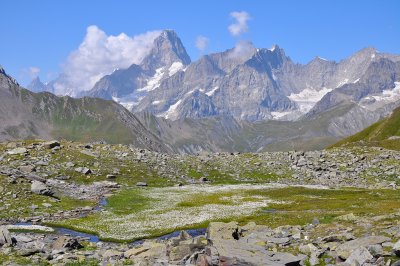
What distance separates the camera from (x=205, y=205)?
6750 cm

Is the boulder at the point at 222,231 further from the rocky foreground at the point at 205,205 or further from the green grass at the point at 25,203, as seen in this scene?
the green grass at the point at 25,203

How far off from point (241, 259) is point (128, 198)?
51.6 metres

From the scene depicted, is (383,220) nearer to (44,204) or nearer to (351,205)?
(351,205)

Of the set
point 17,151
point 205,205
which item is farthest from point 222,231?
point 17,151

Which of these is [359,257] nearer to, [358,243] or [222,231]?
[358,243]

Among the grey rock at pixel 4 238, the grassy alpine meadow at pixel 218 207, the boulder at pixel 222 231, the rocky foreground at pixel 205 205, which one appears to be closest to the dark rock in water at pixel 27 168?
the rocky foreground at pixel 205 205

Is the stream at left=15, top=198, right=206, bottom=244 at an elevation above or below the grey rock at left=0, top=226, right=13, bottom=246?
below

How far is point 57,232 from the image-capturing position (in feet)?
164

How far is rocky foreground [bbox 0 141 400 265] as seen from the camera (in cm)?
2867

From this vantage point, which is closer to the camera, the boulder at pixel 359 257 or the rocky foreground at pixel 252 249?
Result: the boulder at pixel 359 257

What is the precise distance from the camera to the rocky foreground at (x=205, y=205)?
28672 millimetres

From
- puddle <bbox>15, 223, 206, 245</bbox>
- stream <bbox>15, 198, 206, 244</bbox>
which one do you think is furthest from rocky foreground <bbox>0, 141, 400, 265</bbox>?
puddle <bbox>15, 223, 206, 245</bbox>

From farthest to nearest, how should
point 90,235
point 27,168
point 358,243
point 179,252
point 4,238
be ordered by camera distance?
point 27,168, point 90,235, point 4,238, point 179,252, point 358,243

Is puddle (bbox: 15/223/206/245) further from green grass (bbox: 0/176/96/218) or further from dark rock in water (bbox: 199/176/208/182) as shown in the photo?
dark rock in water (bbox: 199/176/208/182)
